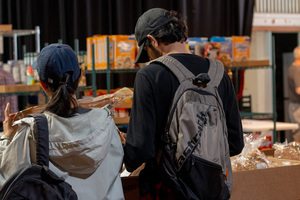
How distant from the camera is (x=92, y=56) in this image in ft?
14.3

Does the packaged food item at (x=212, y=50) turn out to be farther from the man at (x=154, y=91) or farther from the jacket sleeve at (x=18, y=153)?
the jacket sleeve at (x=18, y=153)

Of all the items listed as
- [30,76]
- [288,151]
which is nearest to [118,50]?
[30,76]

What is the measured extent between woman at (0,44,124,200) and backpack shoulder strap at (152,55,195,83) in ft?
0.92

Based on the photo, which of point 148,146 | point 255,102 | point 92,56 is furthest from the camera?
point 255,102

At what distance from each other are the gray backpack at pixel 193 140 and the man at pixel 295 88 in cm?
452

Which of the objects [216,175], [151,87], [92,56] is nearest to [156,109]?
[151,87]

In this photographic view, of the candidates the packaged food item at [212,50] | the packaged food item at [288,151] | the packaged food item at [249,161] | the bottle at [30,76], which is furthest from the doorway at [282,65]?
the packaged food item at [249,161]

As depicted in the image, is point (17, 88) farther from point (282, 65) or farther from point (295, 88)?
point (282, 65)

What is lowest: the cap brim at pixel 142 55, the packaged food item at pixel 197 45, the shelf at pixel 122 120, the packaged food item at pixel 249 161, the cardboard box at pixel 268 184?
the cardboard box at pixel 268 184

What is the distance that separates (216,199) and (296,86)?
15.6 feet

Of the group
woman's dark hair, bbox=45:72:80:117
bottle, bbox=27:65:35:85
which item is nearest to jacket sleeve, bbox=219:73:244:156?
woman's dark hair, bbox=45:72:80:117

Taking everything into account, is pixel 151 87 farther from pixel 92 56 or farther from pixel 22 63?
pixel 22 63

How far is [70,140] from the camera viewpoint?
1.65 m

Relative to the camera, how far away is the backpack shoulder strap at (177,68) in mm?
1833
